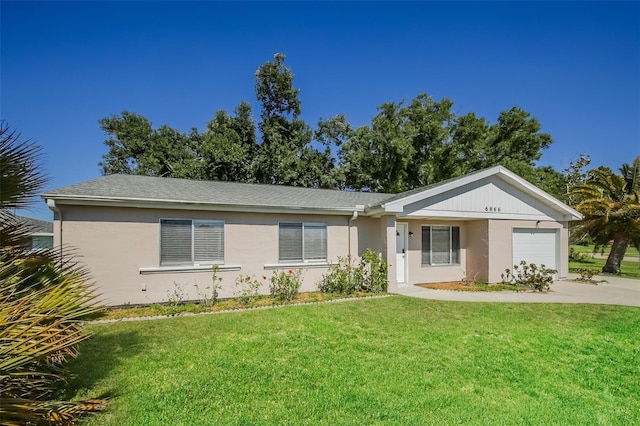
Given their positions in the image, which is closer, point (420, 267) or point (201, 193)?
point (201, 193)

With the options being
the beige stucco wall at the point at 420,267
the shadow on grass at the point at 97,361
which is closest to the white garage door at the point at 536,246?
the beige stucco wall at the point at 420,267

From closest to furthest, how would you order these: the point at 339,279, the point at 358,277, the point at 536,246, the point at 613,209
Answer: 1. the point at 339,279
2. the point at 358,277
3. the point at 536,246
4. the point at 613,209

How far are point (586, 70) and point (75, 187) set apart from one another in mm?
20471

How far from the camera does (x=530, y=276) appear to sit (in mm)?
12547

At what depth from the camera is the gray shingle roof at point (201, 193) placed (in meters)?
9.05

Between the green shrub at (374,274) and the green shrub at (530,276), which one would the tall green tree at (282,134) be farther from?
the green shrub at (530,276)

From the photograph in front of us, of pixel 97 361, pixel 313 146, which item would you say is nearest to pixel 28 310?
pixel 97 361

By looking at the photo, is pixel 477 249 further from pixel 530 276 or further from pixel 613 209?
pixel 613 209

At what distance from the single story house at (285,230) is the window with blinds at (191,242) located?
0.03 m

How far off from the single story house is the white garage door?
0.05 m

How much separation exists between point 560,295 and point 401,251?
5.70 m

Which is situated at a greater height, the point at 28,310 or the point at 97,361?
the point at 28,310

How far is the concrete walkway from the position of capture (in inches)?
395

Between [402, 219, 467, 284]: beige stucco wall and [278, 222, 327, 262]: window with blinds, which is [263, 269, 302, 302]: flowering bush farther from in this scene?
[402, 219, 467, 284]: beige stucco wall
